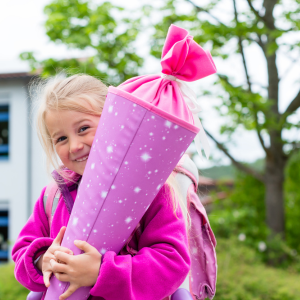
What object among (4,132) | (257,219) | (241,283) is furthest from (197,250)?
(4,132)

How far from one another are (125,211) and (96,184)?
0.12m

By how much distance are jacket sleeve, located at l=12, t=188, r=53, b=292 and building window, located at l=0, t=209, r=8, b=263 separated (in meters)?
8.75

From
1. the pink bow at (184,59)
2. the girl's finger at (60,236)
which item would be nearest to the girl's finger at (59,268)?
the girl's finger at (60,236)

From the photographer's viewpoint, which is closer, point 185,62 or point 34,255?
point 185,62

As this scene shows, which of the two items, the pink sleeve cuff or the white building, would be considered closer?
the pink sleeve cuff

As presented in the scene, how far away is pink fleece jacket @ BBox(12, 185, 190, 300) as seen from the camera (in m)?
0.98

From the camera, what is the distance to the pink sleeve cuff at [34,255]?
1172 millimetres

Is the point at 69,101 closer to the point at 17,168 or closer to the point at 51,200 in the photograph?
the point at 51,200

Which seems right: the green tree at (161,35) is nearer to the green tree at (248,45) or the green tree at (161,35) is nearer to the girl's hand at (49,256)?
the green tree at (248,45)

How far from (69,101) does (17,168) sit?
8.62 m

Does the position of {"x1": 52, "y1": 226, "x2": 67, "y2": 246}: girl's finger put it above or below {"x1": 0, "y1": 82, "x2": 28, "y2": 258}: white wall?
above

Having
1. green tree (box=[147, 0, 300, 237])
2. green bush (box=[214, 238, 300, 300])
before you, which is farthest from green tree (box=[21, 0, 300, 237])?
green bush (box=[214, 238, 300, 300])

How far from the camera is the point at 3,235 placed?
9.47 meters

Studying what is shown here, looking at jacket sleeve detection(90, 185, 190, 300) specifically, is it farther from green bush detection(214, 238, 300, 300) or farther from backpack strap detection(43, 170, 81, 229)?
green bush detection(214, 238, 300, 300)
